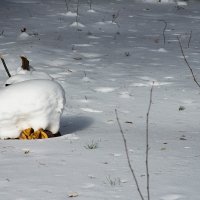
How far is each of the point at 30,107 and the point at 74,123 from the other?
1.04 m

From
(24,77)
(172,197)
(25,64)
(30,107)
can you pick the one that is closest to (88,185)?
(172,197)

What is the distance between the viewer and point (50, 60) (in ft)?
30.8

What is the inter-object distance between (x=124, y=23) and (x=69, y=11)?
1.43 metres

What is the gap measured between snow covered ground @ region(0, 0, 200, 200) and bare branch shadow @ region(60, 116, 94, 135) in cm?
1

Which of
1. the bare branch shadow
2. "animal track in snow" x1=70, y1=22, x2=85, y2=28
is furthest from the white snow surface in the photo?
"animal track in snow" x1=70, y1=22, x2=85, y2=28

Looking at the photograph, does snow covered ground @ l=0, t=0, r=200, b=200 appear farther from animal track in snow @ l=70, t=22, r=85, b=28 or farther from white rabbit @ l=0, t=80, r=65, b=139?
white rabbit @ l=0, t=80, r=65, b=139

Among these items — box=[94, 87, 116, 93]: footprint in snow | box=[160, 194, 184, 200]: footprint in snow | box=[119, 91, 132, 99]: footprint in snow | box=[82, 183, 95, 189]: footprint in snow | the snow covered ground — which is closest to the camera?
box=[160, 194, 184, 200]: footprint in snow

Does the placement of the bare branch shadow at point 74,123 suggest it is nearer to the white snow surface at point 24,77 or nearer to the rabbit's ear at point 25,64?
the white snow surface at point 24,77

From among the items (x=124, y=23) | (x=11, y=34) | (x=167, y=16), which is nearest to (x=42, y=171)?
(x=11, y=34)

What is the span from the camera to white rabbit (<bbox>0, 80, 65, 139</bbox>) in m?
5.17

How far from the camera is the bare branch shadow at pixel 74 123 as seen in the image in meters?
5.83

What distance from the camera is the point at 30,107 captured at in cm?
516

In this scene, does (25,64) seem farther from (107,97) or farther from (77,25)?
(77,25)

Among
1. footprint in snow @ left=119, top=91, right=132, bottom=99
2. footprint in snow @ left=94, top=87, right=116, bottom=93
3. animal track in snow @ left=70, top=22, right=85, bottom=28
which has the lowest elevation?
animal track in snow @ left=70, top=22, right=85, bottom=28
